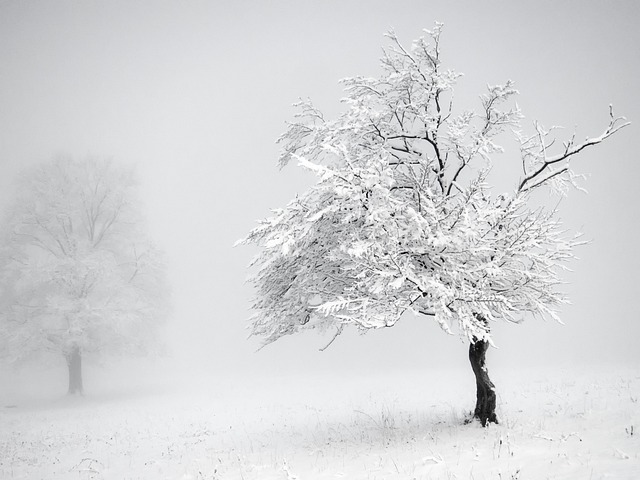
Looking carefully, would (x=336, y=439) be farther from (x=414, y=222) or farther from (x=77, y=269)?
(x=77, y=269)

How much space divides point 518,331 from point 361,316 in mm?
65027

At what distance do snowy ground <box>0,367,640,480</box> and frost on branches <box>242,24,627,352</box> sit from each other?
2.17 meters

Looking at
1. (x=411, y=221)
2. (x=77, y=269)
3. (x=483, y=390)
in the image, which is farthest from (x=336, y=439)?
(x=77, y=269)

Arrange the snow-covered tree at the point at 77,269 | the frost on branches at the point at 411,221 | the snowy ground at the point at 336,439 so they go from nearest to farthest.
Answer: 1. the snowy ground at the point at 336,439
2. the frost on branches at the point at 411,221
3. the snow-covered tree at the point at 77,269

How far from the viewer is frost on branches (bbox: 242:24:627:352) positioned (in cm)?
784

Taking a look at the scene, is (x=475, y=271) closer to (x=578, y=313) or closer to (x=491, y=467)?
(x=491, y=467)

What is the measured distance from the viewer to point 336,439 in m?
10.7

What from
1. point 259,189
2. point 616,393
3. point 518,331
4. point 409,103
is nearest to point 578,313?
point 518,331

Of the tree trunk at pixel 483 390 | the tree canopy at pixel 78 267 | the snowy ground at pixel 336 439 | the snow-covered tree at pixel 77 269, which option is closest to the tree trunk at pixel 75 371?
the snow-covered tree at pixel 77 269

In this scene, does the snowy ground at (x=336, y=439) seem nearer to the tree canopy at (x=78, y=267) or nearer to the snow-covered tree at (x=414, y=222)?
the snow-covered tree at (x=414, y=222)

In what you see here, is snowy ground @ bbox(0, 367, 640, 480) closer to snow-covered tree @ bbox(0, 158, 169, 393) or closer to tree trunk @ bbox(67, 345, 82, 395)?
tree trunk @ bbox(67, 345, 82, 395)

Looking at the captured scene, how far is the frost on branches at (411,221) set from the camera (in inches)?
309

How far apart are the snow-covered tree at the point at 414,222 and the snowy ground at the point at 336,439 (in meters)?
1.94

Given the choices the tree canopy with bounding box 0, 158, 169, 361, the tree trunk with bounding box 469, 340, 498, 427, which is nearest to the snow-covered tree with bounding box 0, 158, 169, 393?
the tree canopy with bounding box 0, 158, 169, 361
